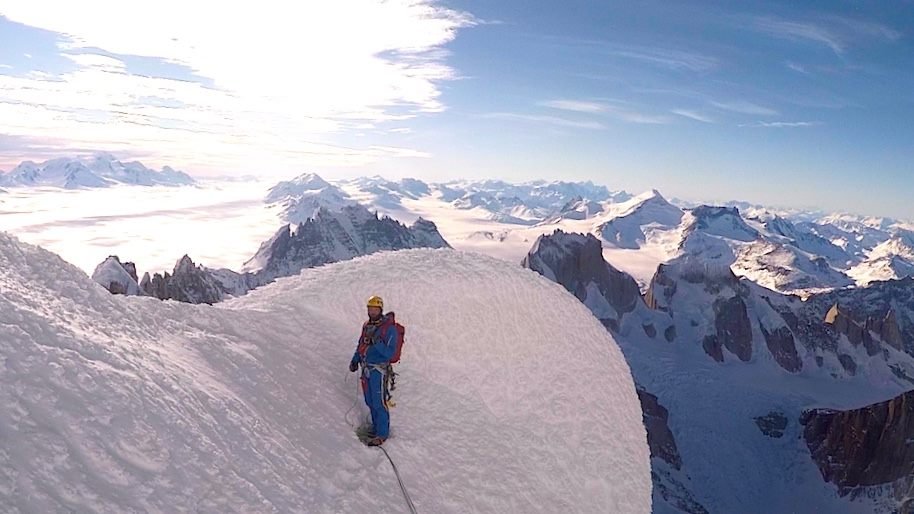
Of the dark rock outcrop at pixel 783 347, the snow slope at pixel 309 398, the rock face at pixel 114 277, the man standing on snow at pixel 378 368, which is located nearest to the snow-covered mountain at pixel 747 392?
the dark rock outcrop at pixel 783 347

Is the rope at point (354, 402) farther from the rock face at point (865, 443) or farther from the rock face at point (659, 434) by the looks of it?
the rock face at point (865, 443)

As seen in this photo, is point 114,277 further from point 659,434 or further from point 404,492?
point 659,434

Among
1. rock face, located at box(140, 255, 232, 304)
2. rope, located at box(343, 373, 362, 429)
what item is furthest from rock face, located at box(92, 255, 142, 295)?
rope, located at box(343, 373, 362, 429)

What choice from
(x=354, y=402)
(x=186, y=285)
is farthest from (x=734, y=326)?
(x=354, y=402)

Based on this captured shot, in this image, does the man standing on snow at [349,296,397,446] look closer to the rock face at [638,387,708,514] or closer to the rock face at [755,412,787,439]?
the rock face at [638,387,708,514]

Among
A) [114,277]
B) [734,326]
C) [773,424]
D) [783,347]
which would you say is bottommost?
[773,424]

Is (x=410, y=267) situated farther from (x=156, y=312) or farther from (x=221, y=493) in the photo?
(x=221, y=493)
